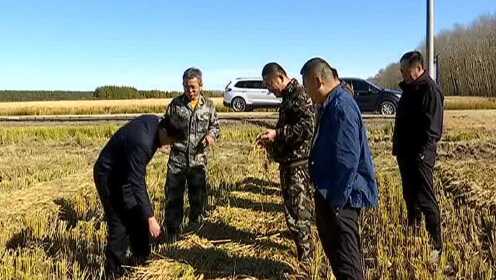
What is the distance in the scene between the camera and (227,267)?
5480 mm

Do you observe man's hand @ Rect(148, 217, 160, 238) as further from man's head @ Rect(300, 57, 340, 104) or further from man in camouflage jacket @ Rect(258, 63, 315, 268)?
man's head @ Rect(300, 57, 340, 104)

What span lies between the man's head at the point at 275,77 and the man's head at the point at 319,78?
120cm

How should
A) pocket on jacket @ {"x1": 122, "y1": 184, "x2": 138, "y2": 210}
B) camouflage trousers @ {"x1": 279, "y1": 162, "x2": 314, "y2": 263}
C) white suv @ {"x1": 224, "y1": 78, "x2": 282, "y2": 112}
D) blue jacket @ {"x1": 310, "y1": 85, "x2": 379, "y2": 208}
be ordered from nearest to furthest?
blue jacket @ {"x1": 310, "y1": 85, "x2": 379, "y2": 208} < pocket on jacket @ {"x1": 122, "y1": 184, "x2": 138, "y2": 210} < camouflage trousers @ {"x1": 279, "y1": 162, "x2": 314, "y2": 263} < white suv @ {"x1": 224, "y1": 78, "x2": 282, "y2": 112}

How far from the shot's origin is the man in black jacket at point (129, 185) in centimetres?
526

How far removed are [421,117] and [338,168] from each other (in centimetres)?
209

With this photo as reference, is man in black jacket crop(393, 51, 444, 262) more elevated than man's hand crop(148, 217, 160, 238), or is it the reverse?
man in black jacket crop(393, 51, 444, 262)

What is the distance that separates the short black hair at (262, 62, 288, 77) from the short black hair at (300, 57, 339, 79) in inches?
46.9

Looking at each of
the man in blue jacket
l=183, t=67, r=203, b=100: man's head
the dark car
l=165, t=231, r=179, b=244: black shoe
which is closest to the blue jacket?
the man in blue jacket

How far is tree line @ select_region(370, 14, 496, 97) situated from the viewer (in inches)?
2253

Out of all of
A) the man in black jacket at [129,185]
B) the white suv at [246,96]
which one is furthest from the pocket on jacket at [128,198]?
the white suv at [246,96]

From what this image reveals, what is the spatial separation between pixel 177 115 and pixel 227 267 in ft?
6.69

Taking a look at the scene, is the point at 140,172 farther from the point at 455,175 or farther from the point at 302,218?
the point at 455,175

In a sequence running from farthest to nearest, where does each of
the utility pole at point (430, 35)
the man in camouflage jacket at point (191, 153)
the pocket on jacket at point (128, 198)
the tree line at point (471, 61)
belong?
the tree line at point (471, 61), the utility pole at point (430, 35), the man in camouflage jacket at point (191, 153), the pocket on jacket at point (128, 198)

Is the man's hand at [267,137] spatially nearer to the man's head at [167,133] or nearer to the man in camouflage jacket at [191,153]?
the man's head at [167,133]
